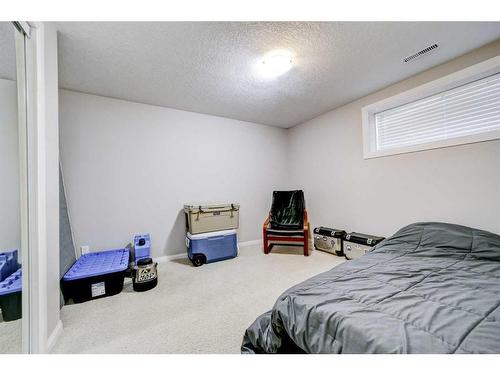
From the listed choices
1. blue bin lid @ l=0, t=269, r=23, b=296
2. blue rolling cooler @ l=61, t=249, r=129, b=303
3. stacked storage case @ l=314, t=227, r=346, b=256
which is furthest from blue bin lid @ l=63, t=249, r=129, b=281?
stacked storage case @ l=314, t=227, r=346, b=256

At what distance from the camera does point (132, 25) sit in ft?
4.91

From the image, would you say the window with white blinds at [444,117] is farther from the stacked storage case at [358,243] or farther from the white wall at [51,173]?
the white wall at [51,173]

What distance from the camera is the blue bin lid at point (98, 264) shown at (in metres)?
1.84

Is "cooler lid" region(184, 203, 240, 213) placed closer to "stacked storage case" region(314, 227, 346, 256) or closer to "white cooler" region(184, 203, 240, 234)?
"white cooler" region(184, 203, 240, 234)

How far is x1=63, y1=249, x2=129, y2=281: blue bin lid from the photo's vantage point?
1.84m

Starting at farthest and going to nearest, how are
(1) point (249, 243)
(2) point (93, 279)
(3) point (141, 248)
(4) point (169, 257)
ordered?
(1) point (249, 243), (4) point (169, 257), (3) point (141, 248), (2) point (93, 279)

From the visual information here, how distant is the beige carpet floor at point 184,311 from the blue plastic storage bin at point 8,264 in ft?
1.79

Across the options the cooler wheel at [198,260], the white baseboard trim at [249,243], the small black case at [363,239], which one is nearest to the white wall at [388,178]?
the small black case at [363,239]

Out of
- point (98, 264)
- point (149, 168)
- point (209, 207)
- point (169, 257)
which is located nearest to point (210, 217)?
point (209, 207)

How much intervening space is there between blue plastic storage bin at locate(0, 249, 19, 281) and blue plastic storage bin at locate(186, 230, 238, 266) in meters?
1.61

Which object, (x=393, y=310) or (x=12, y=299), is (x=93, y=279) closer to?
(x=12, y=299)

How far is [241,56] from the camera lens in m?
1.87

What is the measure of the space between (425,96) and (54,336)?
3922 millimetres
